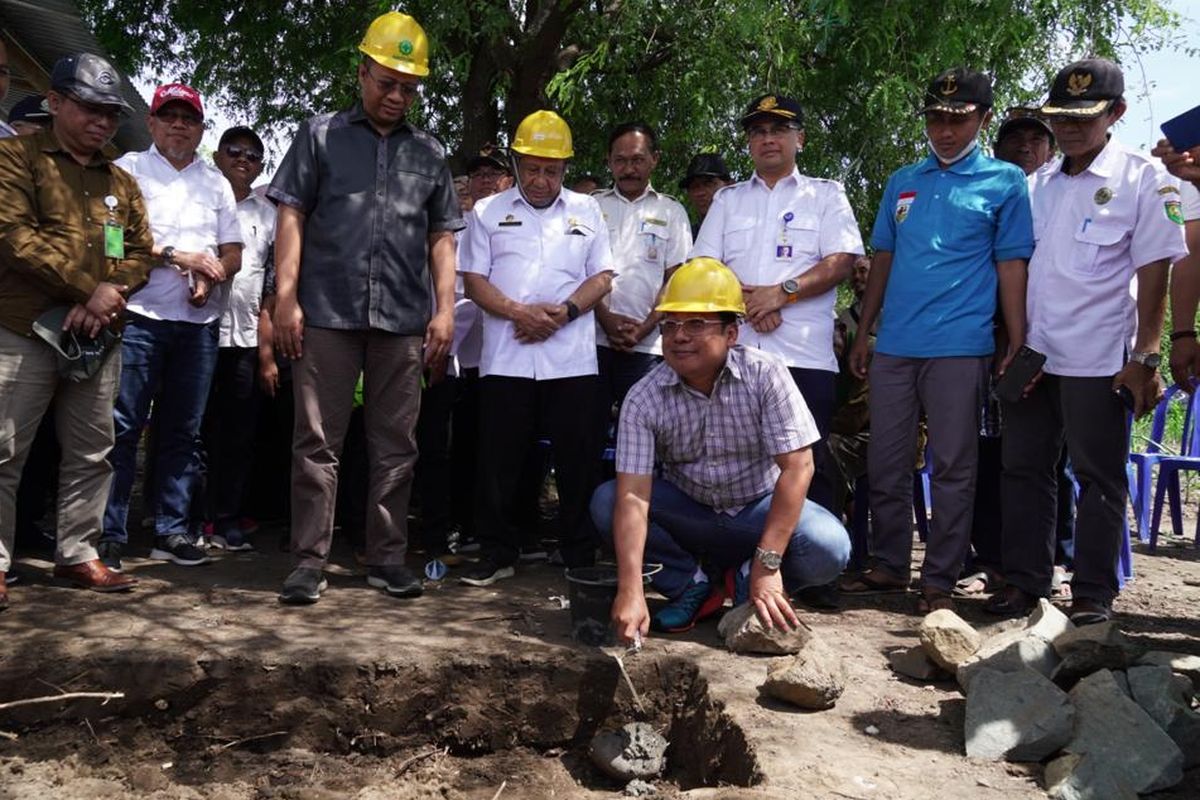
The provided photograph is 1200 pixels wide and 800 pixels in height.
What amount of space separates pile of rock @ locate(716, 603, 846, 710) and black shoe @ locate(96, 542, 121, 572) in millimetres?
2740

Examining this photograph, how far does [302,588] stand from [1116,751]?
3028 mm

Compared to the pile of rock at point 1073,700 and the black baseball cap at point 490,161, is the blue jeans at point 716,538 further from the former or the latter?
the black baseball cap at point 490,161

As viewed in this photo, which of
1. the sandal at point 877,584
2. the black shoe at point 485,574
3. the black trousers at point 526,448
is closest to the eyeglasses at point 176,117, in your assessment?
the black trousers at point 526,448

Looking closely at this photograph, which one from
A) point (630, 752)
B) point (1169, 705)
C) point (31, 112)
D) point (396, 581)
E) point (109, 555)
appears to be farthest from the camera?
point (31, 112)

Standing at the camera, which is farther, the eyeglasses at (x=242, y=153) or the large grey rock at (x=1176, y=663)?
the eyeglasses at (x=242, y=153)

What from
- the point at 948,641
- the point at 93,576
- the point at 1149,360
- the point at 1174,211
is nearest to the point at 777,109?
the point at 1174,211

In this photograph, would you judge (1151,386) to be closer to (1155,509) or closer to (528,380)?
(528,380)

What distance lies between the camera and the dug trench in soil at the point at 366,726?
360cm

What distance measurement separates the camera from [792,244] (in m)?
5.03

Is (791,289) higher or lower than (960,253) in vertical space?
lower

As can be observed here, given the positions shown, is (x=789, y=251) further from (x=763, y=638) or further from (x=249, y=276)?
(x=249, y=276)

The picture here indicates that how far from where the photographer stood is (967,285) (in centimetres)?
473

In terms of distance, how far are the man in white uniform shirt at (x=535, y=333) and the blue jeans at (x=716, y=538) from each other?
58cm

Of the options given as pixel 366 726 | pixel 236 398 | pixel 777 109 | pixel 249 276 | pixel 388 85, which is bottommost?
pixel 366 726
